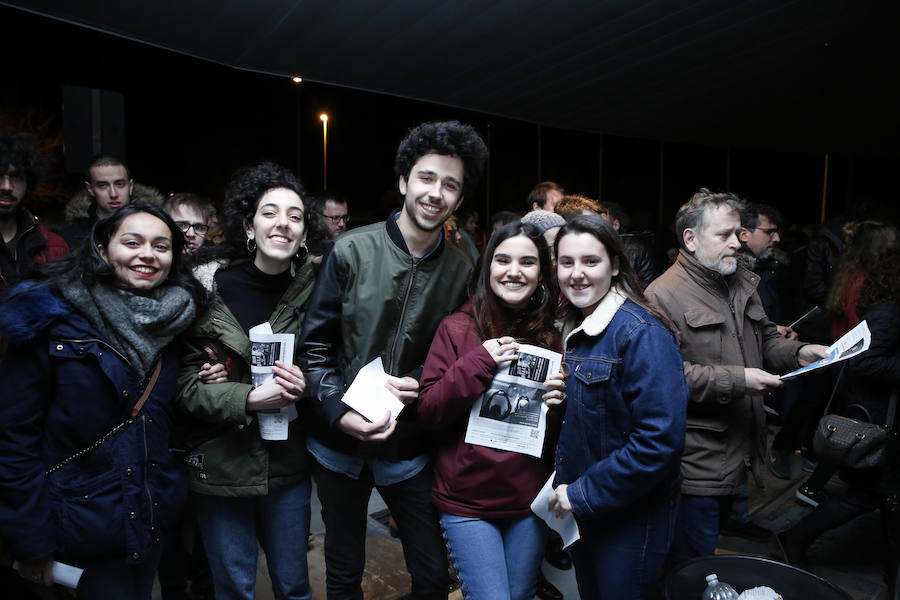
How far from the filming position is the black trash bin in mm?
1766

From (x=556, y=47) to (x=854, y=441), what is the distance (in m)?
4.71

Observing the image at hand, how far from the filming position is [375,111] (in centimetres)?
1084

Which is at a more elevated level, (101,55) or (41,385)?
(101,55)

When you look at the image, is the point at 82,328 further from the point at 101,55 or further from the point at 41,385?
the point at 101,55

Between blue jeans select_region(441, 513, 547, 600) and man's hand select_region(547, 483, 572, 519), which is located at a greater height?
man's hand select_region(547, 483, 572, 519)

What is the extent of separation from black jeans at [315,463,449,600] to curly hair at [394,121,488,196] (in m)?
1.26

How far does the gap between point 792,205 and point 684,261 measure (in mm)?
16750

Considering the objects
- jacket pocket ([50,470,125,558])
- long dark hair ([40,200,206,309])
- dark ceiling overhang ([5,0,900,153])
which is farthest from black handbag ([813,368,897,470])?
dark ceiling overhang ([5,0,900,153])

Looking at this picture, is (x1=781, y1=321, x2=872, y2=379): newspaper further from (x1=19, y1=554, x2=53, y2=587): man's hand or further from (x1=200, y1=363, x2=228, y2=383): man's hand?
(x1=19, y1=554, x2=53, y2=587): man's hand

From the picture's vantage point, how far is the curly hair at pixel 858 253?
3447 millimetres

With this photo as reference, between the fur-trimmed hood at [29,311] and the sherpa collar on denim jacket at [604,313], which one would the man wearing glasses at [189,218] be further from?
the sherpa collar on denim jacket at [604,313]

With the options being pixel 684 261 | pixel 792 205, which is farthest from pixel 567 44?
pixel 792 205

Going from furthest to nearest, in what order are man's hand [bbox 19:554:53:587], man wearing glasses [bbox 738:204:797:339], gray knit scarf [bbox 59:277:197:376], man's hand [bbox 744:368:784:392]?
1. man wearing glasses [bbox 738:204:797:339]
2. man's hand [bbox 744:368:784:392]
3. gray knit scarf [bbox 59:277:197:376]
4. man's hand [bbox 19:554:53:587]

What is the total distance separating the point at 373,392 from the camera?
213cm
